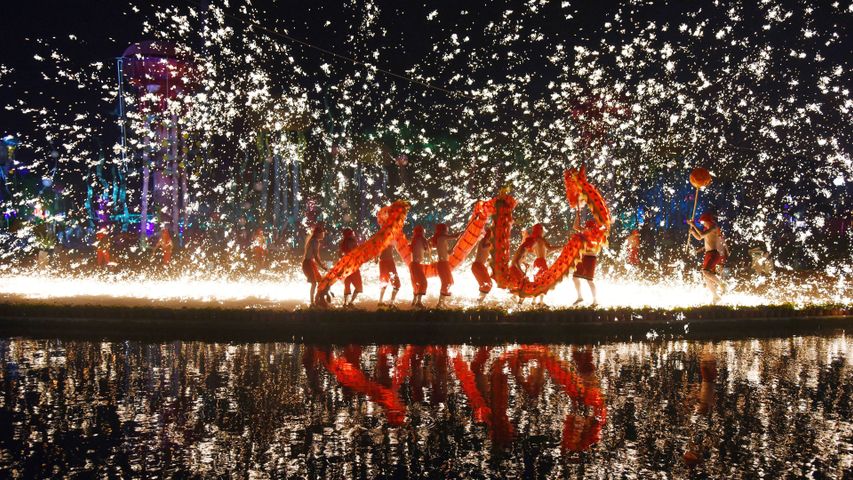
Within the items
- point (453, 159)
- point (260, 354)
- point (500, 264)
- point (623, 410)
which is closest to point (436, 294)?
point (500, 264)

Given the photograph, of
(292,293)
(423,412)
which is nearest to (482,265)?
(292,293)

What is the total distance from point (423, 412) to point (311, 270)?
8703 millimetres

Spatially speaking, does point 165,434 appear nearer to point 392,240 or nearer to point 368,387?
point 368,387

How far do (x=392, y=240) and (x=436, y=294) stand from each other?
17.5ft

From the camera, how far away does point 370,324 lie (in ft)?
43.5

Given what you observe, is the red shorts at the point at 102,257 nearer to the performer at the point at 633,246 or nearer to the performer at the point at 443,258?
the performer at the point at 443,258

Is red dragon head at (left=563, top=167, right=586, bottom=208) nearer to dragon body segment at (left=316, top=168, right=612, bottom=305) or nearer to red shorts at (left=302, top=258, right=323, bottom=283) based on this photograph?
dragon body segment at (left=316, top=168, right=612, bottom=305)

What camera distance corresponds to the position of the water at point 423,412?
5.80 meters

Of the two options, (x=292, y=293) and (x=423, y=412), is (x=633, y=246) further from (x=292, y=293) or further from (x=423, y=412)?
(x=423, y=412)

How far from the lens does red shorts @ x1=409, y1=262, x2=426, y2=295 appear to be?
629 inches

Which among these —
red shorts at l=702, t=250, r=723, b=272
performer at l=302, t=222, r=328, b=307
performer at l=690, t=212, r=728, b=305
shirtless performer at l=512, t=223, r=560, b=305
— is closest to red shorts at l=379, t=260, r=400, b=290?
performer at l=302, t=222, r=328, b=307

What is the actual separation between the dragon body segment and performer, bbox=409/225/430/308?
28cm

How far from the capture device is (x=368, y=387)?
28.3 ft

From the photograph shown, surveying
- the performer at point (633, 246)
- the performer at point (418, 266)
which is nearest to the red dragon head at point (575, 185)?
the performer at point (418, 266)
